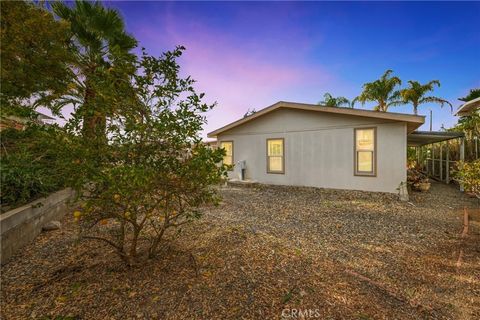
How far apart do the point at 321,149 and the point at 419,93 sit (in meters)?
15.8

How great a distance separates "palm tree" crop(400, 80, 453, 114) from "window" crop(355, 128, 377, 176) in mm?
14487

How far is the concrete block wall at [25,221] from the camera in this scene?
3.12 m

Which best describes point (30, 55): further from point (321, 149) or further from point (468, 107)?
point (468, 107)

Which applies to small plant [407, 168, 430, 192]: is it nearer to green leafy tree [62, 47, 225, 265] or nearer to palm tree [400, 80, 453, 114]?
green leafy tree [62, 47, 225, 265]

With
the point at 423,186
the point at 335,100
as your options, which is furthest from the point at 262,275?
the point at 335,100

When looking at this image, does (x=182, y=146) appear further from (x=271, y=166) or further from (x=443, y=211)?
(x=271, y=166)

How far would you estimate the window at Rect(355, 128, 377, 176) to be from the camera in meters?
7.67

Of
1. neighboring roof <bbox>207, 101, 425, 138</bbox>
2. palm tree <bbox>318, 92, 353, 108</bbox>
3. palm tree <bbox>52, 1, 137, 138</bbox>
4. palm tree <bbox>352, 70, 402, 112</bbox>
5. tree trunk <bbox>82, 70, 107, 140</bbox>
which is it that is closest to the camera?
tree trunk <bbox>82, 70, 107, 140</bbox>

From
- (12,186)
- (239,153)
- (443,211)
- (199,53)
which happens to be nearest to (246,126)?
(239,153)

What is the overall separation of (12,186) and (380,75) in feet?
76.4

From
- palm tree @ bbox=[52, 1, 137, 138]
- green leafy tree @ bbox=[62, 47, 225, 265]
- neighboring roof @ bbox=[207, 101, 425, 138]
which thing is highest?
palm tree @ bbox=[52, 1, 137, 138]

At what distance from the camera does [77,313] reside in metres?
2.01

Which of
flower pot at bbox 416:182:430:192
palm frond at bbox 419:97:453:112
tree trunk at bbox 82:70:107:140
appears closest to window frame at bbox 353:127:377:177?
flower pot at bbox 416:182:430:192

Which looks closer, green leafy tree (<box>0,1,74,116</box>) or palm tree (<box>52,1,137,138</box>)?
green leafy tree (<box>0,1,74,116</box>)
